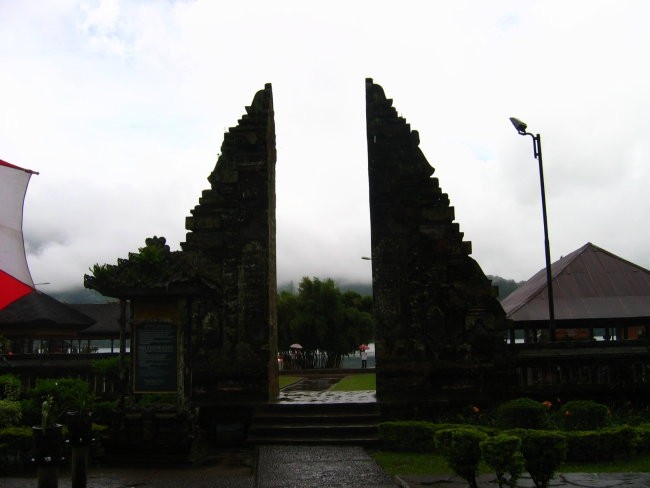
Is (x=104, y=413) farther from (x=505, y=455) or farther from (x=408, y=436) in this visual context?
(x=505, y=455)

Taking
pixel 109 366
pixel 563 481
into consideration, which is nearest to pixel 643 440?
pixel 563 481

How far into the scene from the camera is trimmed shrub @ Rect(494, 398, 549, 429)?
33.8 feet

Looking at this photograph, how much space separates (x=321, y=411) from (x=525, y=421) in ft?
13.0

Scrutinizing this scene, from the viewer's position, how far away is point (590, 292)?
2289cm

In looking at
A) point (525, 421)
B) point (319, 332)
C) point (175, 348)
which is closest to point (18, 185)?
point (175, 348)

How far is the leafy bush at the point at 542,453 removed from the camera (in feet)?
20.9

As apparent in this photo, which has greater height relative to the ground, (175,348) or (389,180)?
(389,180)

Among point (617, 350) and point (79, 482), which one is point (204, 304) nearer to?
point (79, 482)

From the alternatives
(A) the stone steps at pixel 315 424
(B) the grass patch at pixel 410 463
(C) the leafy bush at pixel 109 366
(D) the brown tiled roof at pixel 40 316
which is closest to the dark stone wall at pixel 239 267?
(A) the stone steps at pixel 315 424

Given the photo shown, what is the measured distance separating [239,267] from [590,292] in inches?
572

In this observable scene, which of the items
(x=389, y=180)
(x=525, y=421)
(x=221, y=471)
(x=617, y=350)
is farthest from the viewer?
(x=389, y=180)

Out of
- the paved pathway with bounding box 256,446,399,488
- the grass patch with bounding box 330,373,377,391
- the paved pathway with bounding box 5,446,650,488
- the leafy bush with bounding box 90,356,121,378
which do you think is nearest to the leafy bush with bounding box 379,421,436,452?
the paved pathway with bounding box 256,446,399,488

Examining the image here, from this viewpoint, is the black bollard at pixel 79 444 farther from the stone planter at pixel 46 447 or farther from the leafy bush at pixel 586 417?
the leafy bush at pixel 586 417

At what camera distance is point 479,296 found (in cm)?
1368
